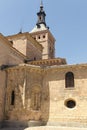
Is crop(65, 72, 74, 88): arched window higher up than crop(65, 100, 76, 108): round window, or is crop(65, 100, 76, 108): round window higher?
crop(65, 72, 74, 88): arched window

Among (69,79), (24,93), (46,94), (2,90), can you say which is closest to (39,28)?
(69,79)

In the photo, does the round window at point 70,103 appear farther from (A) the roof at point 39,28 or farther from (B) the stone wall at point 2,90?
(A) the roof at point 39,28

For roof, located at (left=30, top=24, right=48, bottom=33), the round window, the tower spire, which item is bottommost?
the round window

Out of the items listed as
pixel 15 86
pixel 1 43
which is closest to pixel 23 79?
pixel 15 86

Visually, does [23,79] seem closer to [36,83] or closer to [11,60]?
[36,83]

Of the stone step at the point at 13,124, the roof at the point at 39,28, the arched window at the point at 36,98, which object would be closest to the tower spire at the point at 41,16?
the roof at the point at 39,28

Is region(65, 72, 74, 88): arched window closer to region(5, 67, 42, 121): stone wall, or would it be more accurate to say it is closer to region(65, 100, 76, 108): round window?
region(65, 100, 76, 108): round window

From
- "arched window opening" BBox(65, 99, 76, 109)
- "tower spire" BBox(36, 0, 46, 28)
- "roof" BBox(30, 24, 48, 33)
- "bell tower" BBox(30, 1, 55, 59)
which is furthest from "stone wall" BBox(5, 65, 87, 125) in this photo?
"tower spire" BBox(36, 0, 46, 28)

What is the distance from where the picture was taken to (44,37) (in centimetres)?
3400

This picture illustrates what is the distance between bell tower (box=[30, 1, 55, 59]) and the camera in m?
33.3

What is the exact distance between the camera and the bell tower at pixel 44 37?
33.3m

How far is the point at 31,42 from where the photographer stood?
2450 cm

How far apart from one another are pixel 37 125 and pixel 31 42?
1122 cm

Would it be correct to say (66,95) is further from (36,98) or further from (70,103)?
(36,98)
